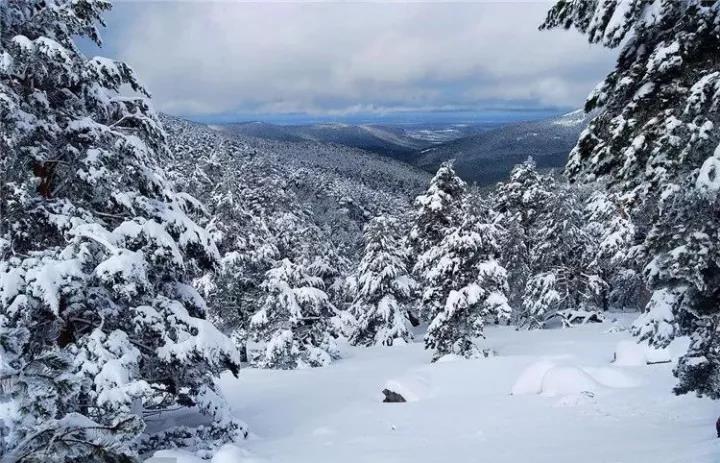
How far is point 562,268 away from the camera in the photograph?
3425cm

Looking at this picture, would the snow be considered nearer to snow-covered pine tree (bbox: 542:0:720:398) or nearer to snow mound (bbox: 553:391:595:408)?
snow mound (bbox: 553:391:595:408)

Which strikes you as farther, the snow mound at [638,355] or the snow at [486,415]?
the snow mound at [638,355]

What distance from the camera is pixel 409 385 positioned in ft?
54.3

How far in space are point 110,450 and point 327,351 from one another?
2424 centimetres

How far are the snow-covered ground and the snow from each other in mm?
30

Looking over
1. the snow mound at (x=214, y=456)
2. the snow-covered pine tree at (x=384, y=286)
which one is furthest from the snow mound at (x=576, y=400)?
the snow-covered pine tree at (x=384, y=286)

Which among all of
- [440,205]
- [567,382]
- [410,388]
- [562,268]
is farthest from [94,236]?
[562,268]

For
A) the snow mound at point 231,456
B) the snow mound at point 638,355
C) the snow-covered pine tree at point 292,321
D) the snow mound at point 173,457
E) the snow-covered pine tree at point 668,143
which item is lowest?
the snow-covered pine tree at point 292,321

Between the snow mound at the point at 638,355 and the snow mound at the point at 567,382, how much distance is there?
2778 mm

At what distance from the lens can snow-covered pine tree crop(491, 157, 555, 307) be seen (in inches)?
1486

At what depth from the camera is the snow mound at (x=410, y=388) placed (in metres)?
16.2

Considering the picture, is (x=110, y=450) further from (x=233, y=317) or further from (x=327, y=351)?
(x=233, y=317)

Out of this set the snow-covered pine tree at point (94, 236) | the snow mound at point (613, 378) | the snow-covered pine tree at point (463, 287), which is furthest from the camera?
the snow-covered pine tree at point (463, 287)

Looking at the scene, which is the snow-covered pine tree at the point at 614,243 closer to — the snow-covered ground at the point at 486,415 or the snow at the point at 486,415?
the snow at the point at 486,415
